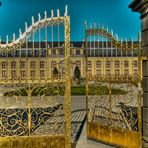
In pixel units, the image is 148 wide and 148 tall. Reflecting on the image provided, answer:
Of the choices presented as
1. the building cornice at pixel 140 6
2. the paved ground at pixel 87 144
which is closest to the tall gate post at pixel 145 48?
the building cornice at pixel 140 6

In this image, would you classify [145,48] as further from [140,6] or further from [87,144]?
[87,144]

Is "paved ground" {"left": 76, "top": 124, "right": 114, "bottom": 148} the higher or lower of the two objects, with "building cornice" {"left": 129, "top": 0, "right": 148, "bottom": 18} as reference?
lower

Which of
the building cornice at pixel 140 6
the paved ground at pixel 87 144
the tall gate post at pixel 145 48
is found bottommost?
the paved ground at pixel 87 144

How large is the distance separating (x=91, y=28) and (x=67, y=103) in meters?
2.60

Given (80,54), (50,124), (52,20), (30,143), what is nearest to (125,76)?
(52,20)

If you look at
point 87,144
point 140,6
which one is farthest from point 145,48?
point 87,144

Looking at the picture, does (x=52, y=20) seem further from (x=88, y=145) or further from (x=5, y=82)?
(x=88, y=145)

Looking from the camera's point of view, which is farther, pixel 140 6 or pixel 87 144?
pixel 87 144

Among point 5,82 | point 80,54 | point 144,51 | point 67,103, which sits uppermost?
point 80,54

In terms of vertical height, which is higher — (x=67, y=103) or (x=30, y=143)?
(x=67, y=103)

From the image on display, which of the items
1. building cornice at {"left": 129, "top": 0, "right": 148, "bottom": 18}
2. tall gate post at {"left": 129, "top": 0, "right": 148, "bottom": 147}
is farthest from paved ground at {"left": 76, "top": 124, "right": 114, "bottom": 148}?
building cornice at {"left": 129, "top": 0, "right": 148, "bottom": 18}

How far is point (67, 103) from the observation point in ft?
18.4

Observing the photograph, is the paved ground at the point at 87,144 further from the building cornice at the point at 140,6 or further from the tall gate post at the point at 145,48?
the building cornice at the point at 140,6

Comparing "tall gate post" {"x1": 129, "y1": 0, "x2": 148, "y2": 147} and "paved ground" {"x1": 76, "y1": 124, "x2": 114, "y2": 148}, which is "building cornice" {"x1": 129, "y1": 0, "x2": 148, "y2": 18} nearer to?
"tall gate post" {"x1": 129, "y1": 0, "x2": 148, "y2": 147}
